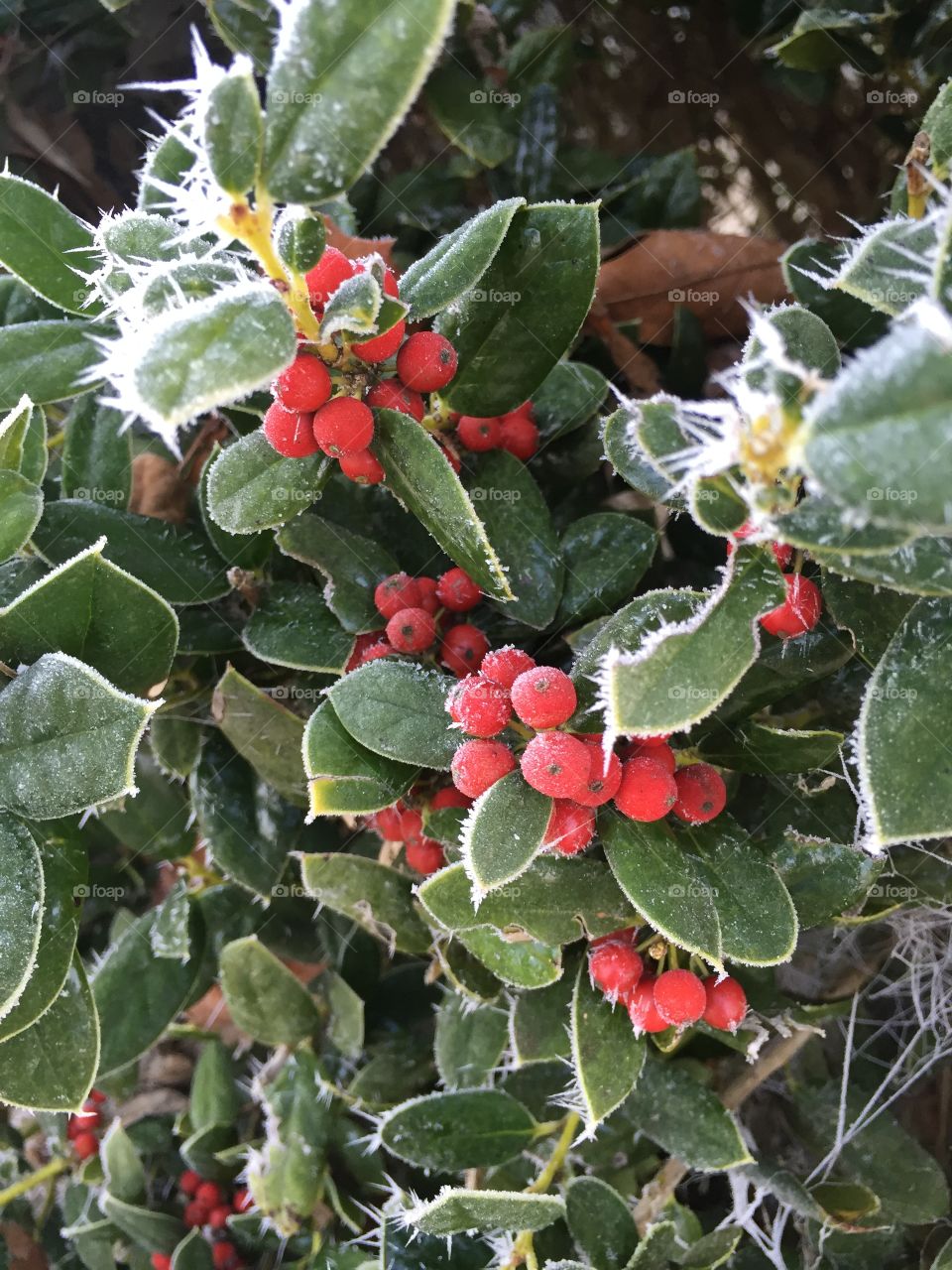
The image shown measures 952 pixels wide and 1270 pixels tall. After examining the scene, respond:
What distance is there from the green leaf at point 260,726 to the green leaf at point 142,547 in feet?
0.32

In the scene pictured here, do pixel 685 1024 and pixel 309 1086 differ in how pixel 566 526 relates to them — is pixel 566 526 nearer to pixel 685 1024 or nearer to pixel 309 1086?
pixel 685 1024

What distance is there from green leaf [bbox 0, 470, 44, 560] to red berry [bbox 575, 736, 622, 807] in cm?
50

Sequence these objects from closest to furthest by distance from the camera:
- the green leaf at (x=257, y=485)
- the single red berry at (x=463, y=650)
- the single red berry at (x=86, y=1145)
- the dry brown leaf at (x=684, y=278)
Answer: the green leaf at (x=257, y=485) < the single red berry at (x=463, y=650) < the dry brown leaf at (x=684, y=278) < the single red berry at (x=86, y=1145)

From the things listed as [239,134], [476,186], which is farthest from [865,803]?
[476,186]

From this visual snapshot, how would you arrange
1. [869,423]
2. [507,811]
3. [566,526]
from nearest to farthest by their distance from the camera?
[869,423], [507,811], [566,526]

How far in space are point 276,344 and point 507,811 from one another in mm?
354

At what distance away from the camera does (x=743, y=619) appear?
625mm

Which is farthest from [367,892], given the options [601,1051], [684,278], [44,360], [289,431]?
[684,278]

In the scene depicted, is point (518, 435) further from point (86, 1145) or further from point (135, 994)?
point (86, 1145)

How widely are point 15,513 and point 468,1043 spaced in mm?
728

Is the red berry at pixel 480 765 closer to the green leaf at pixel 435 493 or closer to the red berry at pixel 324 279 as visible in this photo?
the green leaf at pixel 435 493

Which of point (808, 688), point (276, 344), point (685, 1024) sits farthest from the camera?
point (808, 688)

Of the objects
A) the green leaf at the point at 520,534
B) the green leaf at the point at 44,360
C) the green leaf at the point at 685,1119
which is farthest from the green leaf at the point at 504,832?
the green leaf at the point at 44,360

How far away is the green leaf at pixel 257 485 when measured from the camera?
0.80 m
